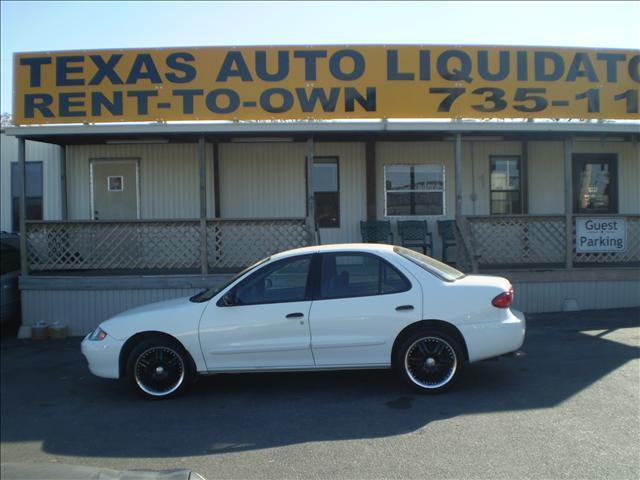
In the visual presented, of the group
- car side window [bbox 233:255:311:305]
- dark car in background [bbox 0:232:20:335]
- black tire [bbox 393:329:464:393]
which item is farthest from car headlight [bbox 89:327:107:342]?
dark car in background [bbox 0:232:20:335]

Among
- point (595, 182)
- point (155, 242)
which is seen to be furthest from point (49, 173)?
point (595, 182)

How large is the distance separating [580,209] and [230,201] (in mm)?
8041

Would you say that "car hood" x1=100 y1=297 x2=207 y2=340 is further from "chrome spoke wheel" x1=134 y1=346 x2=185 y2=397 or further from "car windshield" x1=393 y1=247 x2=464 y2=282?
"car windshield" x1=393 y1=247 x2=464 y2=282

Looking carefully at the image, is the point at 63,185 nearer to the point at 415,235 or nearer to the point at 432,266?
the point at 415,235

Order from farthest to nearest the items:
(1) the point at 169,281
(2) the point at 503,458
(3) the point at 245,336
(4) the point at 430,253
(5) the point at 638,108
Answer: (4) the point at 430,253 < (5) the point at 638,108 < (1) the point at 169,281 < (3) the point at 245,336 < (2) the point at 503,458

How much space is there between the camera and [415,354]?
578 centimetres

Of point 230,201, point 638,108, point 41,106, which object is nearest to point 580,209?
point 638,108

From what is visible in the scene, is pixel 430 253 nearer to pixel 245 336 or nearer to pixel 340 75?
pixel 340 75

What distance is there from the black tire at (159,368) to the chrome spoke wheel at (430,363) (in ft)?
7.46

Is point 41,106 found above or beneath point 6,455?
above

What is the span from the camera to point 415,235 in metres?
12.3

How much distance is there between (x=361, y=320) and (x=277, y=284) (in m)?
0.96

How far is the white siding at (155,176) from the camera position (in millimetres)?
12570

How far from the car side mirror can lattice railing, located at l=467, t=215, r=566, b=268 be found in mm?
5870
